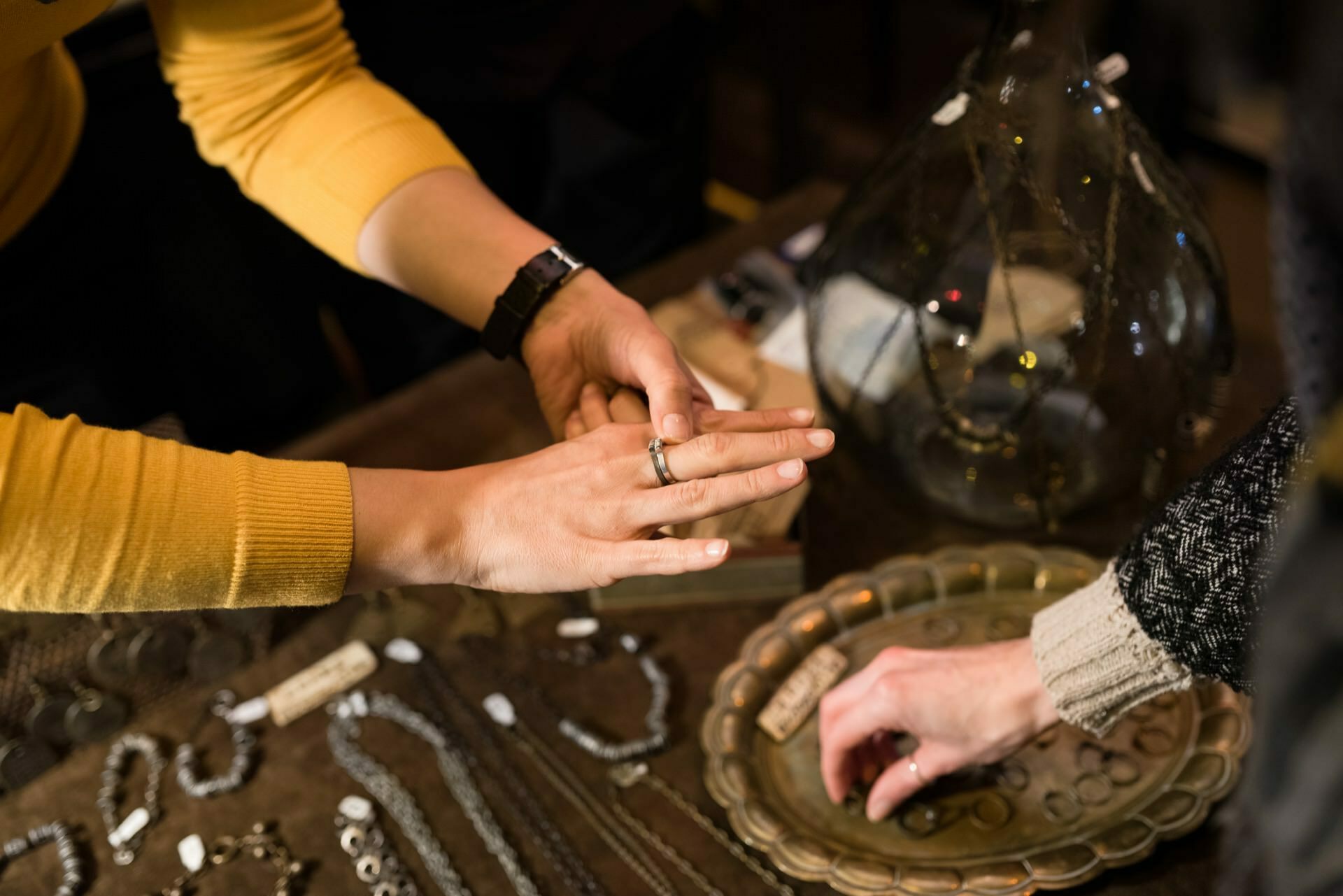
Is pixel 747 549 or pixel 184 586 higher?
pixel 184 586

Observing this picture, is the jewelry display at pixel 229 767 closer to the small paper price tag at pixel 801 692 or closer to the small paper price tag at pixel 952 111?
the small paper price tag at pixel 801 692

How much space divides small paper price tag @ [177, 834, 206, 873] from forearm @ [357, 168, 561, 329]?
18.9 inches

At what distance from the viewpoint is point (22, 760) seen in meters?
0.88

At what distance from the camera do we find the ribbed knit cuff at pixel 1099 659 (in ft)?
2.26

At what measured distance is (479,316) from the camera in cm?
90

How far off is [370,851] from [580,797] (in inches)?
6.6

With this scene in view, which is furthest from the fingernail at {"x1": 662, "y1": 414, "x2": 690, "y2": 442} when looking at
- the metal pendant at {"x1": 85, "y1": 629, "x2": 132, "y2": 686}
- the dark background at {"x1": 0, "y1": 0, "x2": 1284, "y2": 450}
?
the dark background at {"x1": 0, "y1": 0, "x2": 1284, "y2": 450}

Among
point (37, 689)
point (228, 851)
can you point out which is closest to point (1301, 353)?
point (228, 851)

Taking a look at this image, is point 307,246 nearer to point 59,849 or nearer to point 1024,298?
point 59,849

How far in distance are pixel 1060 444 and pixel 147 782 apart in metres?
0.84

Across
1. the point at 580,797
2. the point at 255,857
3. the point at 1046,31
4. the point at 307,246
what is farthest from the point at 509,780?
the point at 307,246

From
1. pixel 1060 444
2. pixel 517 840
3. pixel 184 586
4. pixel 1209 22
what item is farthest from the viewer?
pixel 1060 444

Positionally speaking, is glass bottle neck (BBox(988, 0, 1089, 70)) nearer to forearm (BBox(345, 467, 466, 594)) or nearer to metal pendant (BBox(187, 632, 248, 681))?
forearm (BBox(345, 467, 466, 594))

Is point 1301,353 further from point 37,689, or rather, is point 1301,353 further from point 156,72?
point 156,72
